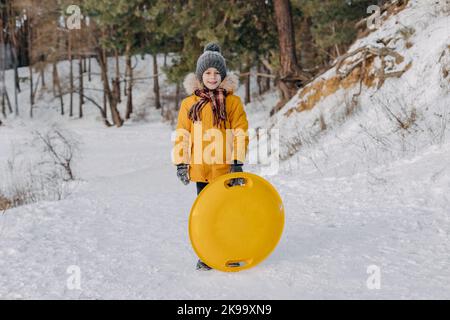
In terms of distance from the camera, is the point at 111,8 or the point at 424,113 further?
the point at 111,8

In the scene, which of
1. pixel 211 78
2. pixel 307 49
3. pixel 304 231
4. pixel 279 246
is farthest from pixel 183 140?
pixel 307 49

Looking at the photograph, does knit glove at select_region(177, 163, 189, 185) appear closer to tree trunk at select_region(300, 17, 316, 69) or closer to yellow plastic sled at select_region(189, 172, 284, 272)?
yellow plastic sled at select_region(189, 172, 284, 272)

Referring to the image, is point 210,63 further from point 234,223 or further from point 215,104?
point 234,223

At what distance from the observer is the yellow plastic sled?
2988 mm

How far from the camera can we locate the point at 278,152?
8570 mm

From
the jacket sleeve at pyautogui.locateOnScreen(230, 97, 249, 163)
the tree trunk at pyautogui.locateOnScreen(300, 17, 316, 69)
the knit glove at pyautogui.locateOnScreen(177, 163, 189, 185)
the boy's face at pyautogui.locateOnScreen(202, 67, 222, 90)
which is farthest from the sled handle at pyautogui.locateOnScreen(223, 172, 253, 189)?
the tree trunk at pyautogui.locateOnScreen(300, 17, 316, 69)

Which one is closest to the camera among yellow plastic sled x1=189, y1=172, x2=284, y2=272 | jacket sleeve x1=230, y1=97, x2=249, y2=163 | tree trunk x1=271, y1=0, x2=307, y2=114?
yellow plastic sled x1=189, y1=172, x2=284, y2=272

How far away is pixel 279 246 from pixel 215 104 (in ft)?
4.08

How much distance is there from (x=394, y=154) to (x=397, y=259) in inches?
97.6

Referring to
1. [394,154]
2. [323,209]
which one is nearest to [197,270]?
[323,209]

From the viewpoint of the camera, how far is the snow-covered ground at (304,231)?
2.90m

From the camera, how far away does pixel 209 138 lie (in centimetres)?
335

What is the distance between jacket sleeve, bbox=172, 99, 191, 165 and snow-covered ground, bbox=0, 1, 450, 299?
768 mm
